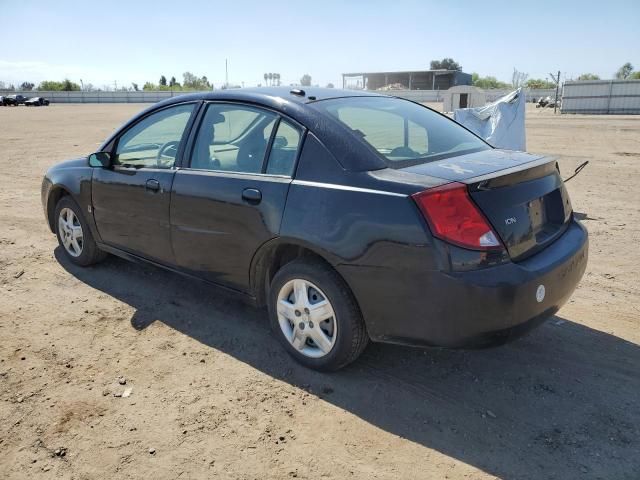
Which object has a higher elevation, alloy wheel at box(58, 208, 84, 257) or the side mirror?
the side mirror

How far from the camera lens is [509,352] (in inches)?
137

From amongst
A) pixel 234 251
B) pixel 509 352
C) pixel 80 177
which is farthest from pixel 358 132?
pixel 80 177

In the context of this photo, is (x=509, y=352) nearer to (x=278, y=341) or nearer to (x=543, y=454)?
(x=543, y=454)

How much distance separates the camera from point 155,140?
4.27 meters

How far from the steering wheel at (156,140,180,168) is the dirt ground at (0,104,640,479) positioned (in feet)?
3.34

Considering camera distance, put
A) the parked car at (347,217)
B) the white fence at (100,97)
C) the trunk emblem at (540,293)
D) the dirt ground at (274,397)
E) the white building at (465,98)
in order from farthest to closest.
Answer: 1. the white fence at (100,97)
2. the white building at (465,98)
3. the trunk emblem at (540,293)
4. the parked car at (347,217)
5. the dirt ground at (274,397)

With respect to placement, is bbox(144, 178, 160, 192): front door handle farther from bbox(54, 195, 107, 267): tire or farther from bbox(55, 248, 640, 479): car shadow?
bbox(54, 195, 107, 267): tire

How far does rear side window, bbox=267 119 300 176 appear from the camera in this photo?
321 cm

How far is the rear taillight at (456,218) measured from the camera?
2592 millimetres

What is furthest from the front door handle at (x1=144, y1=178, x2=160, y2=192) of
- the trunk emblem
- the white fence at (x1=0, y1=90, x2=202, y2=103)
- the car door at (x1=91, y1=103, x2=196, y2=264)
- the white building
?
the white fence at (x1=0, y1=90, x2=202, y2=103)

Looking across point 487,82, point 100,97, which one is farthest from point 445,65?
point 100,97

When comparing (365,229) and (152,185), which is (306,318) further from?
(152,185)

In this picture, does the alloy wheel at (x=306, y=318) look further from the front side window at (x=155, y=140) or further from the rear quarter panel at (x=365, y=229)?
the front side window at (x=155, y=140)

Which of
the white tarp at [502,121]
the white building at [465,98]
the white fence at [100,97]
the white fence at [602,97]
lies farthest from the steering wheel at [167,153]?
the white fence at [100,97]
